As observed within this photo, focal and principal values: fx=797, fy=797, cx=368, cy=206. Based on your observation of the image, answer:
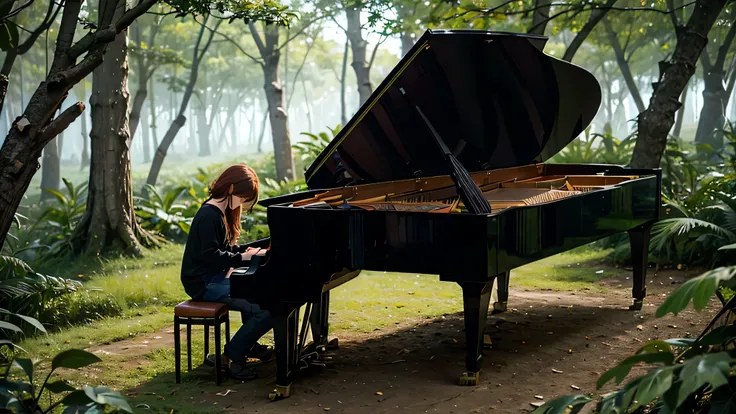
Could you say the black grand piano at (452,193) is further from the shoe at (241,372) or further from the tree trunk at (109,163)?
the tree trunk at (109,163)

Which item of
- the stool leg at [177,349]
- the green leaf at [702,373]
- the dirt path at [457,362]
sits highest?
the green leaf at [702,373]

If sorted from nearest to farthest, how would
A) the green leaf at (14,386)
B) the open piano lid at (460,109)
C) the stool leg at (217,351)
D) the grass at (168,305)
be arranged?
the green leaf at (14,386) → the stool leg at (217,351) → the grass at (168,305) → the open piano lid at (460,109)

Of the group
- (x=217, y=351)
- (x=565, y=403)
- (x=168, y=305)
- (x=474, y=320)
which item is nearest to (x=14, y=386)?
(x=217, y=351)

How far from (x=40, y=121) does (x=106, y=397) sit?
7.34 feet

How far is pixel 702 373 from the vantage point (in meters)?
2.63

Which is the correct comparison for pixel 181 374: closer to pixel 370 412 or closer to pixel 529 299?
pixel 370 412

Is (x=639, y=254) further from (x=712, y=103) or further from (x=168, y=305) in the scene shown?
(x=712, y=103)

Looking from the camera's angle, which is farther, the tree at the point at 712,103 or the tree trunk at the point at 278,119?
the tree at the point at 712,103

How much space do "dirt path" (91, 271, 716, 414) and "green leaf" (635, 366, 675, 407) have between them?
206 cm

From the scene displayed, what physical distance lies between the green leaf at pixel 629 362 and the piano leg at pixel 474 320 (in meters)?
1.81

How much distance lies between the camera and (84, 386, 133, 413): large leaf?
10.6 feet

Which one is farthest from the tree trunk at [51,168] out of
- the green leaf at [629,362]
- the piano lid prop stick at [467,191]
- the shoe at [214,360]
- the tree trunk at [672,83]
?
the green leaf at [629,362]

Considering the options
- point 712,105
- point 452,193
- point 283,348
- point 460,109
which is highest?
point 712,105

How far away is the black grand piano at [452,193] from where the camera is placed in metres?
4.86
